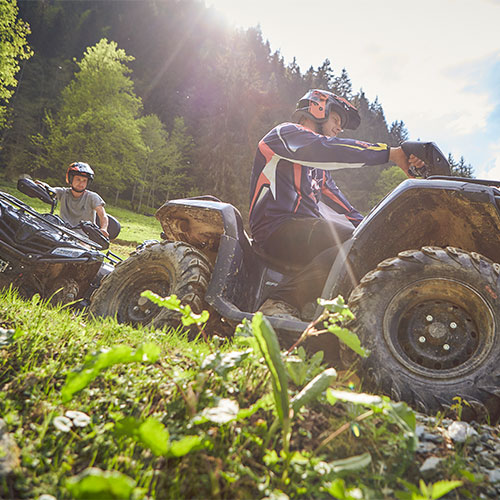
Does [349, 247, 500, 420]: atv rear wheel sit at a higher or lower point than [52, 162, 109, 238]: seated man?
higher

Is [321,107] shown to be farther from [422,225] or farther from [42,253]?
[42,253]

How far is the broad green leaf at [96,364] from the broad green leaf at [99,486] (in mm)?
409

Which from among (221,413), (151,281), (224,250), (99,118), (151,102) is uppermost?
(151,102)

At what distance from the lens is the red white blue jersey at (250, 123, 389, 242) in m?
2.93

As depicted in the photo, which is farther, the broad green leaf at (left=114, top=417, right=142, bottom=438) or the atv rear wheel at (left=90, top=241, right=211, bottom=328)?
the atv rear wheel at (left=90, top=241, right=211, bottom=328)

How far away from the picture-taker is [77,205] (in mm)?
6836

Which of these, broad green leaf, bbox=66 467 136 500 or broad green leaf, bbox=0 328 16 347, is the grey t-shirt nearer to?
broad green leaf, bbox=0 328 16 347

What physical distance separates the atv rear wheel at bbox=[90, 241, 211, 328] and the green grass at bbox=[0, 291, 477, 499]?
1220mm

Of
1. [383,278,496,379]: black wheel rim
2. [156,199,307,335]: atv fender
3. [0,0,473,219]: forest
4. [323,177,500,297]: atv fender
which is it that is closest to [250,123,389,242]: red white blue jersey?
[156,199,307,335]: atv fender

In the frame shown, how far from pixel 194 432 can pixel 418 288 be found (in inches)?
59.2

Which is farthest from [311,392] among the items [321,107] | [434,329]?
[321,107]

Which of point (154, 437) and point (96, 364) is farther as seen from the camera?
point (96, 364)

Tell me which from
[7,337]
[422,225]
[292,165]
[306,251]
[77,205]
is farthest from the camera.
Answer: [77,205]

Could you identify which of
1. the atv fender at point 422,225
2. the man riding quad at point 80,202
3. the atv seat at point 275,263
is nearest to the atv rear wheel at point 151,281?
the atv seat at point 275,263
